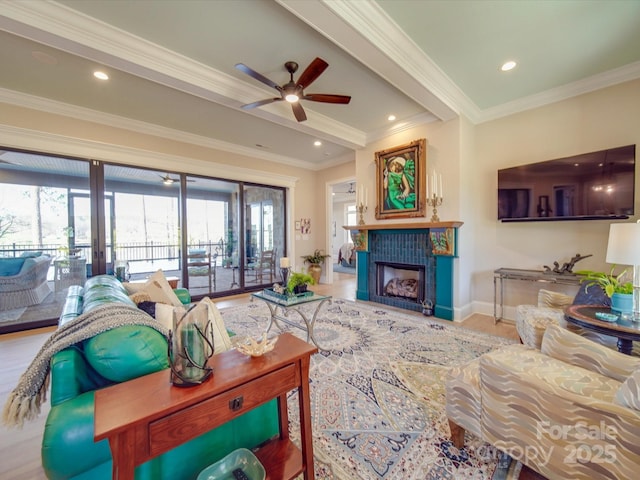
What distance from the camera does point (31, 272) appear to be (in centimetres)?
371

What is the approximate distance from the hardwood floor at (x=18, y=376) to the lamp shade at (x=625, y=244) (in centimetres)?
160

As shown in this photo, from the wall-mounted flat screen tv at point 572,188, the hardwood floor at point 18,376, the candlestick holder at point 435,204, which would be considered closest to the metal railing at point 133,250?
the hardwood floor at point 18,376

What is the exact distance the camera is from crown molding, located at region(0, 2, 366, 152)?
6.82 feet

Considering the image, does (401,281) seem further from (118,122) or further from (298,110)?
(118,122)

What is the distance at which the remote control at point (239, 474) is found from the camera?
1113 mm

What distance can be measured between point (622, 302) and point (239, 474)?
2761 mm

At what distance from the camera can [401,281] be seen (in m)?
4.79

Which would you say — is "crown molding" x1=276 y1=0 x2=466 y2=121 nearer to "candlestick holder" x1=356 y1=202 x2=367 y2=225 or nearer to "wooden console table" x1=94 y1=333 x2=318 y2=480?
"candlestick holder" x1=356 y1=202 x2=367 y2=225

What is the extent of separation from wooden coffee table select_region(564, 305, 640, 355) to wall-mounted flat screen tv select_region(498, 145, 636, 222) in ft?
5.16

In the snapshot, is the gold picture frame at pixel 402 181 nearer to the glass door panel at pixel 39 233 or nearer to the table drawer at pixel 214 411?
the table drawer at pixel 214 411

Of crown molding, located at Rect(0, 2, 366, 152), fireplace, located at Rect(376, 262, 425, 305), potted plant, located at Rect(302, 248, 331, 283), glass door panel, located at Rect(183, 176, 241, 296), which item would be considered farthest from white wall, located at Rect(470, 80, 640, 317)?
glass door panel, located at Rect(183, 176, 241, 296)

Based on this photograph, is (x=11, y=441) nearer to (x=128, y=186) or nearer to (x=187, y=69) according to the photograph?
(x=187, y=69)

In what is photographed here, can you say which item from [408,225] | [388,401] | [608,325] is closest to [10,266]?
[388,401]

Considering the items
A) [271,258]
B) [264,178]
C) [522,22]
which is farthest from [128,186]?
[522,22]
